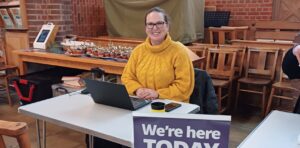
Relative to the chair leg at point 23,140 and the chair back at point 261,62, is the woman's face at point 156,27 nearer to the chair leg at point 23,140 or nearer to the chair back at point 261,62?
the chair leg at point 23,140

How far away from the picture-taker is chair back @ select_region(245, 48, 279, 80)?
12.1 feet

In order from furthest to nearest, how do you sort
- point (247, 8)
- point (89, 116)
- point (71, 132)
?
point (247, 8) → point (71, 132) → point (89, 116)

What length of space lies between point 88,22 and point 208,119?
4.17m

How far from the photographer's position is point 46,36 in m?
3.75

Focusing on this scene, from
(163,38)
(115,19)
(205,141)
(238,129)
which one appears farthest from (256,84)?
(205,141)

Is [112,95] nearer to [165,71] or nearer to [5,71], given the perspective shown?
[165,71]

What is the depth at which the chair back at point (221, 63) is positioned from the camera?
3.73 metres

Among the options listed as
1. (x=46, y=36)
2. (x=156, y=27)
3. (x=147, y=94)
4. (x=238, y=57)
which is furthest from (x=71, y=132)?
(x=238, y=57)

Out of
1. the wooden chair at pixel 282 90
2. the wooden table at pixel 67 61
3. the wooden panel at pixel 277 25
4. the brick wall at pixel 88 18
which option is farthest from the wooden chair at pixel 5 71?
the wooden panel at pixel 277 25

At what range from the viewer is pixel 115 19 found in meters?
4.64

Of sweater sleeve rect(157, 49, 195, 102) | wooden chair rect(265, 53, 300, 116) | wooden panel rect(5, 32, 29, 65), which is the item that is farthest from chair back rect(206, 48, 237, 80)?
wooden panel rect(5, 32, 29, 65)

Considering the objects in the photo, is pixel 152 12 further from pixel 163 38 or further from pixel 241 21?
pixel 241 21

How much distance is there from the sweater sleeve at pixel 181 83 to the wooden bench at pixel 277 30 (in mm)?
3075

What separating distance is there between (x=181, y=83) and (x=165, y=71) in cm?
14
